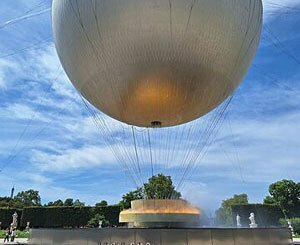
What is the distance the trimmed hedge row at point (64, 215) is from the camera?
4044 centimetres

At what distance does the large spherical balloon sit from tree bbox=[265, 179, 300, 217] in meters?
56.4

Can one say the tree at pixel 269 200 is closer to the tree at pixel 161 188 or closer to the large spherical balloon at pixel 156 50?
the tree at pixel 161 188

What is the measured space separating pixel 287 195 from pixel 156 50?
61419 millimetres

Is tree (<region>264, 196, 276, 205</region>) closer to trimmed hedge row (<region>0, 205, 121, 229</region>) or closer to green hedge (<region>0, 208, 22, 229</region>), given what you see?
trimmed hedge row (<region>0, 205, 121, 229</region>)

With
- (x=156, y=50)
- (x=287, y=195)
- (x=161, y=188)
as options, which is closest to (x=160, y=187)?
(x=161, y=188)

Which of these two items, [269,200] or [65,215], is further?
[269,200]

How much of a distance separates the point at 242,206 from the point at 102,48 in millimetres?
41518

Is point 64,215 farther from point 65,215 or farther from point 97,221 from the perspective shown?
point 97,221

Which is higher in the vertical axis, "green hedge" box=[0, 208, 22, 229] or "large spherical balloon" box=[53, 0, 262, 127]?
"large spherical balloon" box=[53, 0, 262, 127]

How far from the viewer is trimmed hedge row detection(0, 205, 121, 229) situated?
133 ft

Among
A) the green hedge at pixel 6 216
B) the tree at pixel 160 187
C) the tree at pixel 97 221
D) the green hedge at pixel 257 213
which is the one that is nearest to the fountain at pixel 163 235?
the tree at pixel 160 187

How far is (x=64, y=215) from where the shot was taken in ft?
136

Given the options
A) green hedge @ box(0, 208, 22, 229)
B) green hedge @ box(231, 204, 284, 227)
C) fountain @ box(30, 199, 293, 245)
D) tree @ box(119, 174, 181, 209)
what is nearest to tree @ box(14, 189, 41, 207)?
green hedge @ box(0, 208, 22, 229)

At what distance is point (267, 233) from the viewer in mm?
10078
